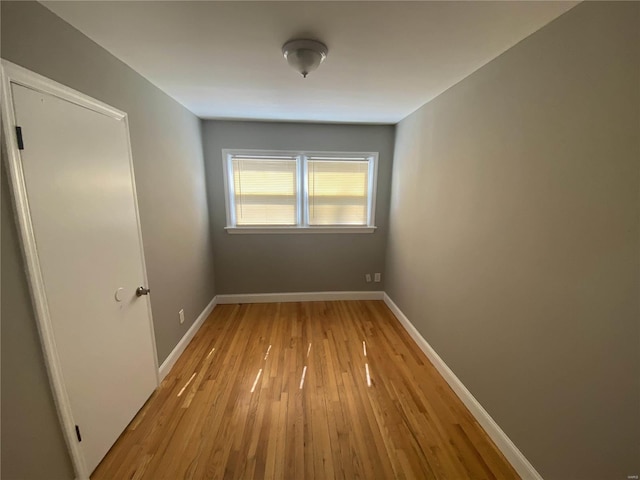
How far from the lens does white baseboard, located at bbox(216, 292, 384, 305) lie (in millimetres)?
3523

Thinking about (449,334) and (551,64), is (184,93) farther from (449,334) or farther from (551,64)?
(449,334)

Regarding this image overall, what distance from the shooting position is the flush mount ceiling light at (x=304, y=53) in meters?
1.37

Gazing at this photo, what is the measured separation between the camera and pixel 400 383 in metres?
2.11

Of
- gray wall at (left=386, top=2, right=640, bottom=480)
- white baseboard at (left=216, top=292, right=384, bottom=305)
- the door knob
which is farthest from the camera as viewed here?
white baseboard at (left=216, top=292, right=384, bottom=305)

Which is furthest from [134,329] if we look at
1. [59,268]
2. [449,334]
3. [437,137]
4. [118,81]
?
[437,137]

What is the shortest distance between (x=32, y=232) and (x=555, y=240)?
2296 mm

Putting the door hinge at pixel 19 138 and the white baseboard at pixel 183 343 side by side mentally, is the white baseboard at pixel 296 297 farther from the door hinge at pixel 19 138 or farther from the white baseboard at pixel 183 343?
the door hinge at pixel 19 138

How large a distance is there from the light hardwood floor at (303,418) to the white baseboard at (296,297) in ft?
2.58

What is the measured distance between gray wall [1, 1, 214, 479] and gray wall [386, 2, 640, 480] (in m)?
2.27

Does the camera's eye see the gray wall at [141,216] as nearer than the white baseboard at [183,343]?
Yes

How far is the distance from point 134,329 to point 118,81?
156 cm

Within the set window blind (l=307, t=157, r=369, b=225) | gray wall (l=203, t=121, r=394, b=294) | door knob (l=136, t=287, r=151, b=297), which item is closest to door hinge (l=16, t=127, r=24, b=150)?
door knob (l=136, t=287, r=151, b=297)

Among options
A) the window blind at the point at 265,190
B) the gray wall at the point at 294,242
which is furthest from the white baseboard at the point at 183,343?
the window blind at the point at 265,190

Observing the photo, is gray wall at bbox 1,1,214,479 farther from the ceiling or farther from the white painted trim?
the white painted trim
